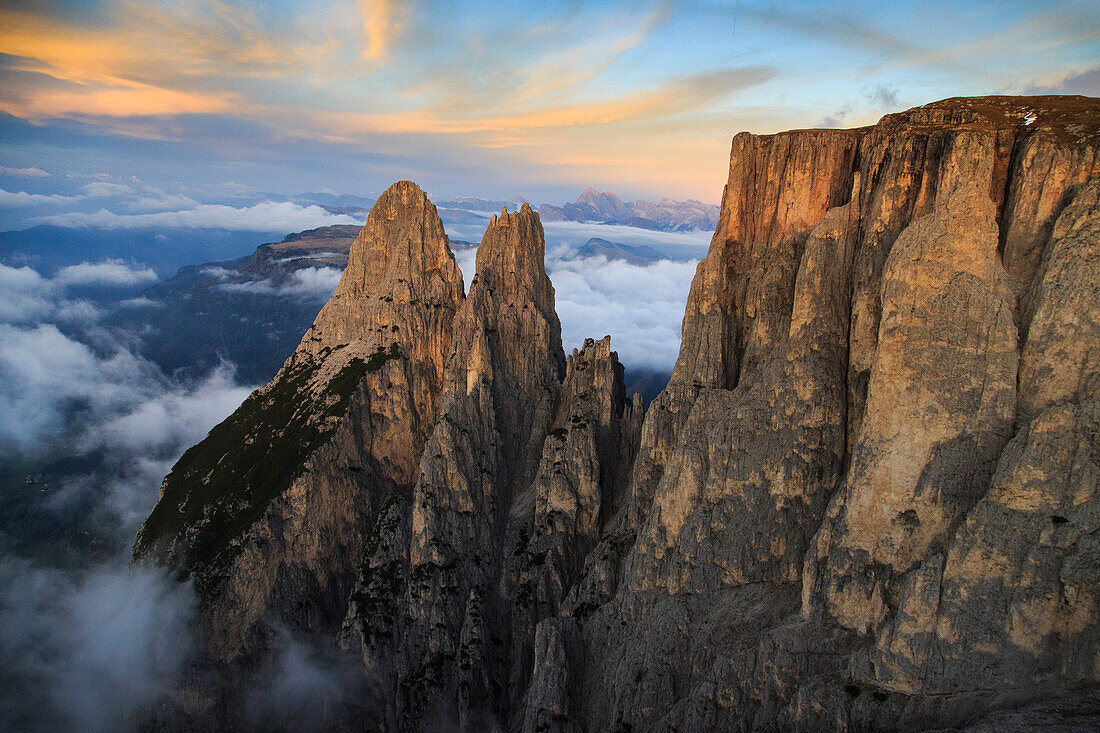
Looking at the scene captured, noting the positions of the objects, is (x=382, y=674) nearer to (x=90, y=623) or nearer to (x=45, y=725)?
(x=45, y=725)

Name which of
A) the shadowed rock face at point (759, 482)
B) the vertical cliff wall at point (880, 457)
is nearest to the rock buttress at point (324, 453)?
the shadowed rock face at point (759, 482)

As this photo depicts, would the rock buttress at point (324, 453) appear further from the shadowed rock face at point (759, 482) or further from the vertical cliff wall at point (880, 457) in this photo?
the vertical cliff wall at point (880, 457)

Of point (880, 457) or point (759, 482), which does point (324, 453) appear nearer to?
point (759, 482)

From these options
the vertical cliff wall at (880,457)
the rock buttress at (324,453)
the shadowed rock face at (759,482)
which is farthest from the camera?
the rock buttress at (324,453)

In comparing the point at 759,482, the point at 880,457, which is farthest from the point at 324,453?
the point at 880,457

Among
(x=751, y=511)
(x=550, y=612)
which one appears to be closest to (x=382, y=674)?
(x=550, y=612)

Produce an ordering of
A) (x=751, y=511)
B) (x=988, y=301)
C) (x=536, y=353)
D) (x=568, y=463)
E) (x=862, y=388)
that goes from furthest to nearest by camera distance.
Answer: (x=536, y=353) < (x=568, y=463) < (x=751, y=511) < (x=862, y=388) < (x=988, y=301)

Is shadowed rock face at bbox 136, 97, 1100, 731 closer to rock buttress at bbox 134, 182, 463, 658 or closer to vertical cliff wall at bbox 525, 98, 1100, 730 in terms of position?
vertical cliff wall at bbox 525, 98, 1100, 730

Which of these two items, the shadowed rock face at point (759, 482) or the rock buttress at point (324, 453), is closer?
the shadowed rock face at point (759, 482)
